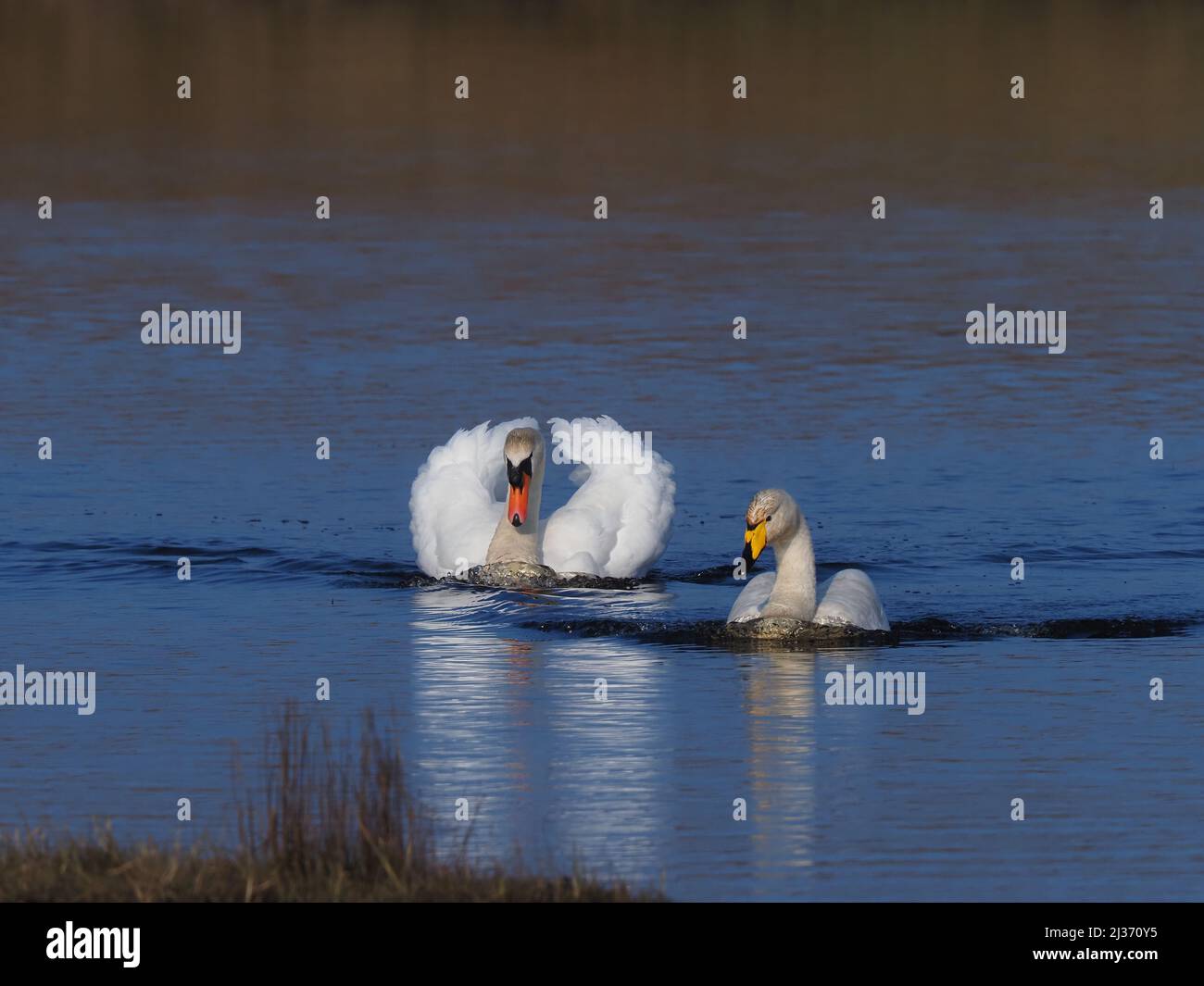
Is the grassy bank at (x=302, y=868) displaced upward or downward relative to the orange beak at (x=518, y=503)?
downward

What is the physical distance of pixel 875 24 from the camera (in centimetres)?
6594

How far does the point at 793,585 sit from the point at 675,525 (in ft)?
14.0

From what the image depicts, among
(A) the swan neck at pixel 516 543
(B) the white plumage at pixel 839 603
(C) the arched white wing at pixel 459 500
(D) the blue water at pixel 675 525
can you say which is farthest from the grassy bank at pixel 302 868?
(C) the arched white wing at pixel 459 500

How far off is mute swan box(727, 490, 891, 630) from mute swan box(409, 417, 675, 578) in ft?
7.39

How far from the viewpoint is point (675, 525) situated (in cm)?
2072

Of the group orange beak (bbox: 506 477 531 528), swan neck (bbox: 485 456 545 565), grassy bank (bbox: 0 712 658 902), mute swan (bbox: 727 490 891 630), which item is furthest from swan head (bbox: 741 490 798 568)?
grassy bank (bbox: 0 712 658 902)

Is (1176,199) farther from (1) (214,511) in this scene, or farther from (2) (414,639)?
(2) (414,639)

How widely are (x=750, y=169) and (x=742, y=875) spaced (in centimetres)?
3355

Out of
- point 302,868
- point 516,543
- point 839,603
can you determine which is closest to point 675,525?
point 516,543

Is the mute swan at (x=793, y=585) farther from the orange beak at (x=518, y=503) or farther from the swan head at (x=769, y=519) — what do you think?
the orange beak at (x=518, y=503)

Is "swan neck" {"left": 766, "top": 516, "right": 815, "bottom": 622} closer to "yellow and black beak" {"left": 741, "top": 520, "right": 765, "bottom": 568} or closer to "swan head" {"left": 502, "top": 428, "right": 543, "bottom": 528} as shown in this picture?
"yellow and black beak" {"left": 741, "top": 520, "right": 765, "bottom": 568}

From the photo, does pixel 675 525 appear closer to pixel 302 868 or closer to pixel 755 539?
pixel 755 539

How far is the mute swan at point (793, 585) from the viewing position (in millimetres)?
16266

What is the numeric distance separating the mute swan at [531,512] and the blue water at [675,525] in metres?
0.37
